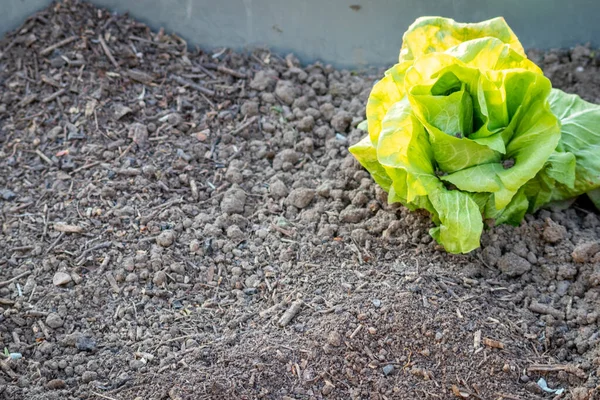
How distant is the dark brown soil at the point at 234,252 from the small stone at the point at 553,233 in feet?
0.03

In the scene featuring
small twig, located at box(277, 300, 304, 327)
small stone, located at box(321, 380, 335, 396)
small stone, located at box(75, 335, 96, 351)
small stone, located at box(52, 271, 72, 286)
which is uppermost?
small twig, located at box(277, 300, 304, 327)

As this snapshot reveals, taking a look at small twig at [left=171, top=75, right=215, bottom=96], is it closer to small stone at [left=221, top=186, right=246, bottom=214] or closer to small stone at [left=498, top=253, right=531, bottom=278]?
small stone at [left=221, top=186, right=246, bottom=214]

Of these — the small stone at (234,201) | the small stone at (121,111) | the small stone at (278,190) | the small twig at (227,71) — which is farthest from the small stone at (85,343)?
the small twig at (227,71)

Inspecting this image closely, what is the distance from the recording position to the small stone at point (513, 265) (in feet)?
9.93

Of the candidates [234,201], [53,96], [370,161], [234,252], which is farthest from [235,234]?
[53,96]

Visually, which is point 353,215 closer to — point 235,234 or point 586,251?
point 235,234

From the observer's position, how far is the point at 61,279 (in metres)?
3.03

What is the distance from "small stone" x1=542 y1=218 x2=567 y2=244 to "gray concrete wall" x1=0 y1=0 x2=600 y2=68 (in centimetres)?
139

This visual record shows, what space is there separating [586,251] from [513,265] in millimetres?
306

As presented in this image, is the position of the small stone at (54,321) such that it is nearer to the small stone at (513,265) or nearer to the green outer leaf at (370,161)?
the green outer leaf at (370,161)

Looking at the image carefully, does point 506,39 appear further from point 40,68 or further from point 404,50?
point 40,68

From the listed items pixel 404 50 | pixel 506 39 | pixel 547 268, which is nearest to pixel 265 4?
pixel 404 50

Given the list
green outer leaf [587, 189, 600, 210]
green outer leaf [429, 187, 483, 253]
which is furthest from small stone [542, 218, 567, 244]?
green outer leaf [429, 187, 483, 253]

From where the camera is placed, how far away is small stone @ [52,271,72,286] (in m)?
3.03
